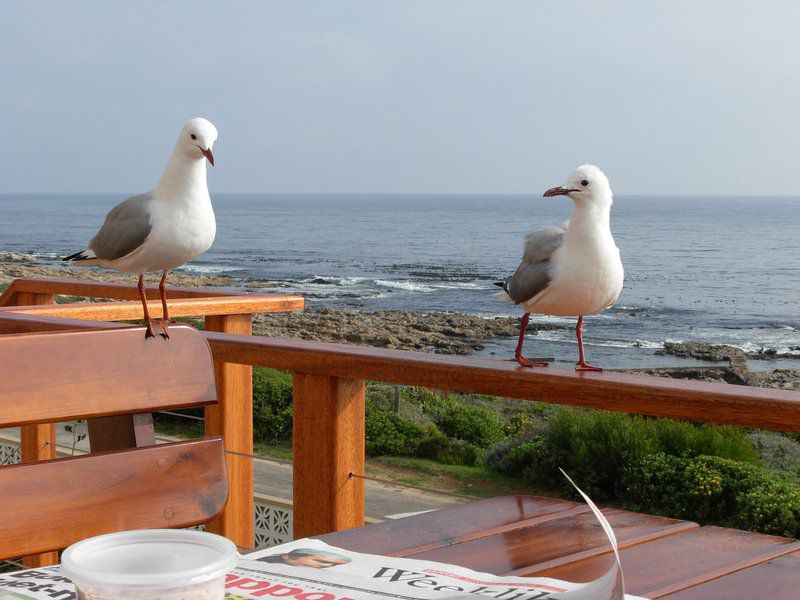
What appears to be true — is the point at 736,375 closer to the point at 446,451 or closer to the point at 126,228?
the point at 446,451

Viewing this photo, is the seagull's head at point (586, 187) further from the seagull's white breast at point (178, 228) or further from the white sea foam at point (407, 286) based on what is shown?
the white sea foam at point (407, 286)

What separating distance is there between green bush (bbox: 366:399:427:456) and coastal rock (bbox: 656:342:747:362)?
17.7 metres

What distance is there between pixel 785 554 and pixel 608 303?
875 millimetres

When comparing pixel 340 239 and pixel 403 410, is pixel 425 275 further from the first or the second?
pixel 403 410

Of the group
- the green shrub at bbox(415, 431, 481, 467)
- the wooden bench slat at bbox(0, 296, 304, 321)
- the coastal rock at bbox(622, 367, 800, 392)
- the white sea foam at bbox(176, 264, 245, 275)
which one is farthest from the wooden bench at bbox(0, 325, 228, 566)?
the white sea foam at bbox(176, 264, 245, 275)

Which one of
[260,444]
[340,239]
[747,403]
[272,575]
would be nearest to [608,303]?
[747,403]

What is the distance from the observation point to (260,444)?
11.5 meters

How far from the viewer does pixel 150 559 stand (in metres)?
0.60

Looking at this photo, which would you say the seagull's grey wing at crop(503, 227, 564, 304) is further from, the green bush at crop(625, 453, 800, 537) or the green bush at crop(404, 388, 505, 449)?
the green bush at crop(404, 388, 505, 449)

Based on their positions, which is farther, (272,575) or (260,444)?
(260,444)

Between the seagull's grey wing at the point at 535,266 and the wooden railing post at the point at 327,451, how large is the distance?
39cm

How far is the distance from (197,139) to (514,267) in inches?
1722

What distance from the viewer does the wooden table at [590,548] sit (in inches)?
39.2

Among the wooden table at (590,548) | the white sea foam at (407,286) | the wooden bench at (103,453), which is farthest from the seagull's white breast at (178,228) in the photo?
the white sea foam at (407,286)
